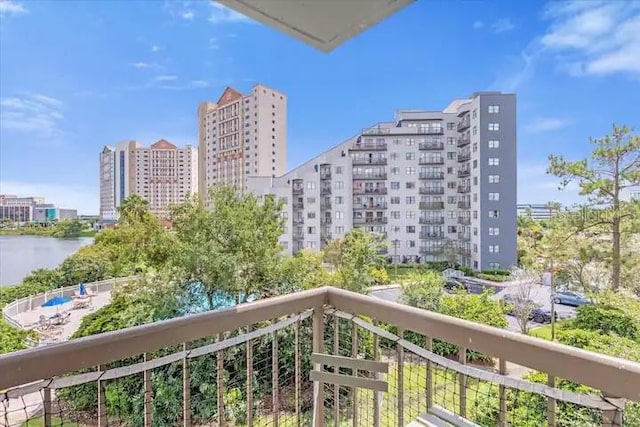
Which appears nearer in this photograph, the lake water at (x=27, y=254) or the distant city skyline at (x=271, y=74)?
the lake water at (x=27, y=254)

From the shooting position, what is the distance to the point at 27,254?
22.7ft

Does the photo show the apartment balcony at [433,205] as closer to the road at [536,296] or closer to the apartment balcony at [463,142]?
the apartment balcony at [463,142]

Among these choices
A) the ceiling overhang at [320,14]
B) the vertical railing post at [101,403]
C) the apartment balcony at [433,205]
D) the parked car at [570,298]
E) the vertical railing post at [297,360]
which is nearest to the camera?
the ceiling overhang at [320,14]

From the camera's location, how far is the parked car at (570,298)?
19.9 feet

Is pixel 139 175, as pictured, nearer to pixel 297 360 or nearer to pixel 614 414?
pixel 297 360

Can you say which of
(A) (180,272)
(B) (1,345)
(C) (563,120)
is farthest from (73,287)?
(C) (563,120)

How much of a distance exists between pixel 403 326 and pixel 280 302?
0.36 meters

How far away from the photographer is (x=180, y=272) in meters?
6.49

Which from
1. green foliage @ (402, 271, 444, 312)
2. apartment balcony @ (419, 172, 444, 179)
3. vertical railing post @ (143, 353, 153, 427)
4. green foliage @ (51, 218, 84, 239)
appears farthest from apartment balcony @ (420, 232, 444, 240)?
vertical railing post @ (143, 353, 153, 427)

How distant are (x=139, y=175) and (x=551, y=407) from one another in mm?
8943

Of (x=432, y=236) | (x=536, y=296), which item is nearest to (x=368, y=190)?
(x=432, y=236)

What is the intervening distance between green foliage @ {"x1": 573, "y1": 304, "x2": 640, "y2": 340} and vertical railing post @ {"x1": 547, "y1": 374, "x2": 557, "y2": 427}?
4.81 m

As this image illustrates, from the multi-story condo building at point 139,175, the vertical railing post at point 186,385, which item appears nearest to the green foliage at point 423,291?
the multi-story condo building at point 139,175

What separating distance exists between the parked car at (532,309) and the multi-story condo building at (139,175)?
6641mm
